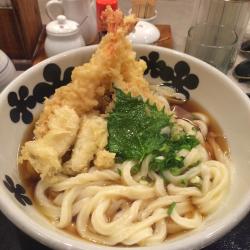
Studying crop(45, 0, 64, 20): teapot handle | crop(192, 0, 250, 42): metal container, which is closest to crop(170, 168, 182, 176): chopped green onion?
crop(192, 0, 250, 42): metal container

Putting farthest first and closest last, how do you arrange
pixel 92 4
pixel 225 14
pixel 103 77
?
1. pixel 92 4
2. pixel 225 14
3. pixel 103 77

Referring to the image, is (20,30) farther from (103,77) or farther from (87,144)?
(87,144)

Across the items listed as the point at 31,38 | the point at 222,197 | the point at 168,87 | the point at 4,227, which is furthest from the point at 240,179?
the point at 31,38

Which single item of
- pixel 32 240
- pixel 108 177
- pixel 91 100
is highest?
pixel 91 100

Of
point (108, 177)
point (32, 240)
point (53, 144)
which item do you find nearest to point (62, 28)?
point (53, 144)

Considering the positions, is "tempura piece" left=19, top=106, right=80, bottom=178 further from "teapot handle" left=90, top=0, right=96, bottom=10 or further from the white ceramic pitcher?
"teapot handle" left=90, top=0, right=96, bottom=10

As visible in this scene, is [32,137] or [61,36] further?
[61,36]
